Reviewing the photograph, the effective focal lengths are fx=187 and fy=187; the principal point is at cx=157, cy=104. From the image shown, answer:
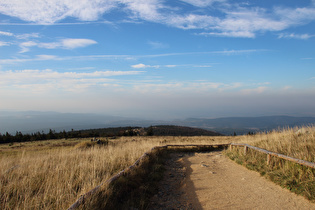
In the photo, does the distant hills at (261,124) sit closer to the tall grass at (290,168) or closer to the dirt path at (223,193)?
the tall grass at (290,168)

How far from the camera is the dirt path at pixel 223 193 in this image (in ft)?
14.7

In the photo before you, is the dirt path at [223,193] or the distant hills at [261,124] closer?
the dirt path at [223,193]

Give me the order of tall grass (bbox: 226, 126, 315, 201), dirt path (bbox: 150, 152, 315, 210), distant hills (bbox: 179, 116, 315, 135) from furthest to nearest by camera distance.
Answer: distant hills (bbox: 179, 116, 315, 135) < tall grass (bbox: 226, 126, 315, 201) < dirt path (bbox: 150, 152, 315, 210)

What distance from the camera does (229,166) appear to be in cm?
851

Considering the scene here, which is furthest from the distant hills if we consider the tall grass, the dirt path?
→ the dirt path

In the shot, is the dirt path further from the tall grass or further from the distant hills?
the distant hills

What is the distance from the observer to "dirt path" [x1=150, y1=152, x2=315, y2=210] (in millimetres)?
4492

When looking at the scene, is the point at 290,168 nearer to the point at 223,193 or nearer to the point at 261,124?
the point at 223,193

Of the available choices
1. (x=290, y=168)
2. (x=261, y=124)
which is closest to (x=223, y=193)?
(x=290, y=168)

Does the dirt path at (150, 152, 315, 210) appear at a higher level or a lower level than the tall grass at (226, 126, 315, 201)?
lower

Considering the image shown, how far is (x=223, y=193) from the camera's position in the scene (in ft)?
17.2

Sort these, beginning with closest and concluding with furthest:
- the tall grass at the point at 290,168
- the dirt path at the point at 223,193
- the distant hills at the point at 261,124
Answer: the dirt path at the point at 223,193
the tall grass at the point at 290,168
the distant hills at the point at 261,124

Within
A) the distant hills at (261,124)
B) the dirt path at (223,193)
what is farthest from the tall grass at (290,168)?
the distant hills at (261,124)

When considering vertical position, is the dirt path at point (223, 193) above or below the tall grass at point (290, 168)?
below
